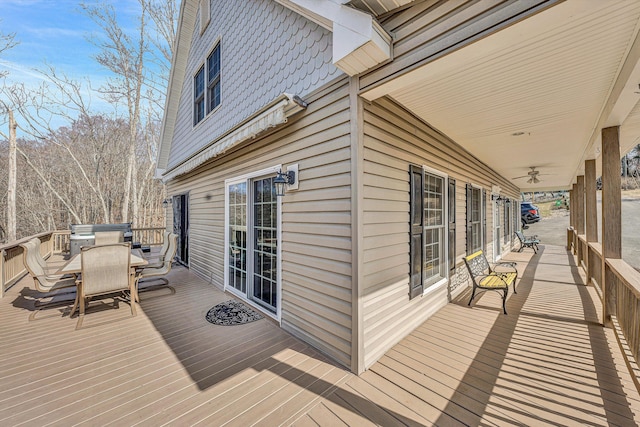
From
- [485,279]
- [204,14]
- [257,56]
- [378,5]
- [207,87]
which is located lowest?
[485,279]

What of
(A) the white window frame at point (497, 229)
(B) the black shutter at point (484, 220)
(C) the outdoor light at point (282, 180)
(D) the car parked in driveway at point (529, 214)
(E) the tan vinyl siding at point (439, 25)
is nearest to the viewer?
(E) the tan vinyl siding at point (439, 25)

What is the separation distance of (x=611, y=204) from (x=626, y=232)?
15.3 metres

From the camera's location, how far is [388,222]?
2.79m

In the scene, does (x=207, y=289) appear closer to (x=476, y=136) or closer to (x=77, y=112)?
(x=476, y=136)

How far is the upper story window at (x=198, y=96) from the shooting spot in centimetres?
622

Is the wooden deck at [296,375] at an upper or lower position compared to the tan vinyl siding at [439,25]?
lower

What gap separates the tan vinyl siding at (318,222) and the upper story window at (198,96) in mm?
3511

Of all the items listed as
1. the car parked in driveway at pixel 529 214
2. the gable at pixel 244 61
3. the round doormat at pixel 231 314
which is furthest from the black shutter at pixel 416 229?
the car parked in driveway at pixel 529 214

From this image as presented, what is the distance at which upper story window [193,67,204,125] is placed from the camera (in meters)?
6.22

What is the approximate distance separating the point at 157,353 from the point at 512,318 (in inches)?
176

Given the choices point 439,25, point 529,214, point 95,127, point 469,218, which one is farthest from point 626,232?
point 95,127

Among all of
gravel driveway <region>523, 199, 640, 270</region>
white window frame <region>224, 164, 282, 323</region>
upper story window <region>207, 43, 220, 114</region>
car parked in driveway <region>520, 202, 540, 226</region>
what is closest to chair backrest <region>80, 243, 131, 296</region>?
white window frame <region>224, 164, 282, 323</region>

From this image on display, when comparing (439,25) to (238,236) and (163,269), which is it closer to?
(238,236)

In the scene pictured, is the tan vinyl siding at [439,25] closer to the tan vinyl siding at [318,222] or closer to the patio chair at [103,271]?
the tan vinyl siding at [318,222]
